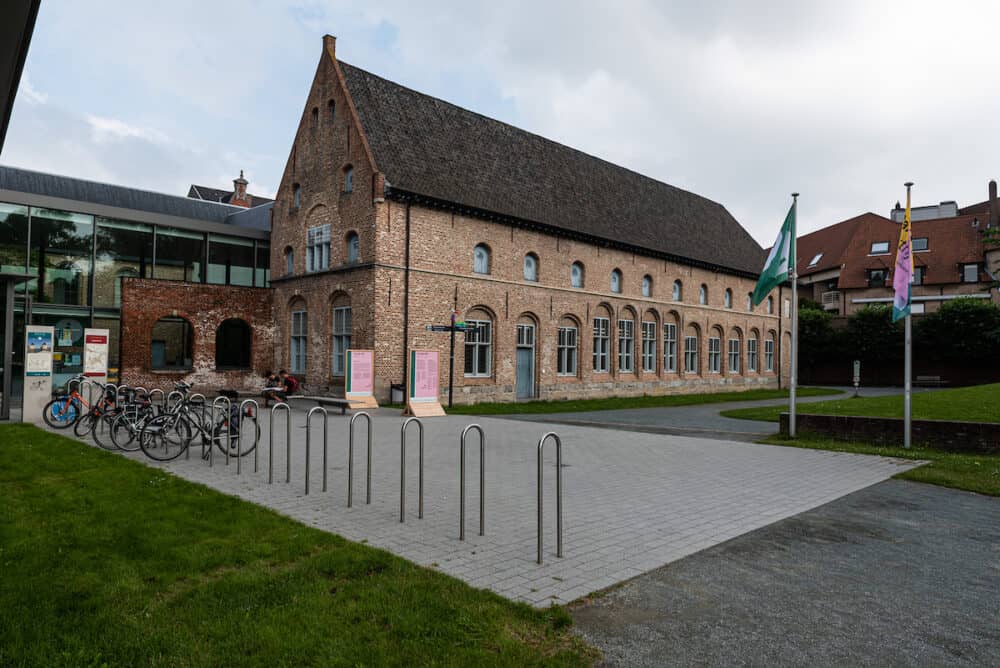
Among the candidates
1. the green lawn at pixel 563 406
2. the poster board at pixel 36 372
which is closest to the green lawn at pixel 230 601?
the poster board at pixel 36 372

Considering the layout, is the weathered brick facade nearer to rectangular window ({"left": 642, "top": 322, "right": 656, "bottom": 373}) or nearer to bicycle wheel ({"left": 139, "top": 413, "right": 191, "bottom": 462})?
bicycle wheel ({"left": 139, "top": 413, "right": 191, "bottom": 462})

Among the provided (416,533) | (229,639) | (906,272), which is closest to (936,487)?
(906,272)

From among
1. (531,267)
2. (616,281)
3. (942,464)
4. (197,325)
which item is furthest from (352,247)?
(942,464)

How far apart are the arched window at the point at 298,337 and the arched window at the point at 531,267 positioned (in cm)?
903

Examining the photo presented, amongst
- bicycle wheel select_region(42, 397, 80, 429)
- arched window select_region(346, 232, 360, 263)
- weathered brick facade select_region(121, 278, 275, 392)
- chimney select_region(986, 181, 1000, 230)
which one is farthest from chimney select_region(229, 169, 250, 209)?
chimney select_region(986, 181, 1000, 230)

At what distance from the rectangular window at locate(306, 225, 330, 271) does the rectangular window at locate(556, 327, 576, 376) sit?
10.3 m

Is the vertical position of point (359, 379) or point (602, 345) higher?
point (602, 345)

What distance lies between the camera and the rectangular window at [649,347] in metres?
32.1

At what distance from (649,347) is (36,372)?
25733mm

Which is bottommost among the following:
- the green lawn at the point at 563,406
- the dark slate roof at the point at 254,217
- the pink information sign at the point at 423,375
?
the green lawn at the point at 563,406

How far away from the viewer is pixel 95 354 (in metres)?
16.6

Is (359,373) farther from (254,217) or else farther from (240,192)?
(240,192)

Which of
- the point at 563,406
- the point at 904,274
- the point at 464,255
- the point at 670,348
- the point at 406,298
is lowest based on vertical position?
the point at 563,406

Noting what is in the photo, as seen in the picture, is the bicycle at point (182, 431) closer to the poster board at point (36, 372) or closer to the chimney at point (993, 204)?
the poster board at point (36, 372)
